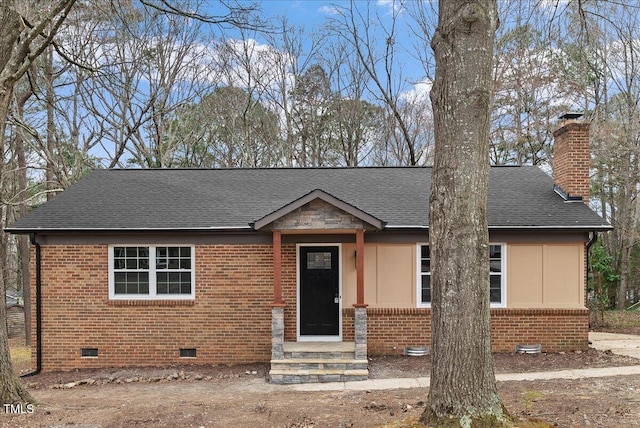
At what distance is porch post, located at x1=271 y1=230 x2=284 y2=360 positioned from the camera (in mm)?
9719

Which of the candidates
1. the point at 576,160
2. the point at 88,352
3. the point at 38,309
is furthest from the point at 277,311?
the point at 576,160

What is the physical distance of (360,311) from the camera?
9742mm

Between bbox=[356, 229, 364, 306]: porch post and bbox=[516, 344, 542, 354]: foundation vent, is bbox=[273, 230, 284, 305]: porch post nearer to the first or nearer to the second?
bbox=[356, 229, 364, 306]: porch post

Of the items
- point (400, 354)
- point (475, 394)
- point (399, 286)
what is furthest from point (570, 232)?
point (475, 394)

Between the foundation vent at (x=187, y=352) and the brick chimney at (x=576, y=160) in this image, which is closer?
the foundation vent at (x=187, y=352)

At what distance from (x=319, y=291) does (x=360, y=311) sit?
5.00ft

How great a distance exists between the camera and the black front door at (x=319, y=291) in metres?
10.9

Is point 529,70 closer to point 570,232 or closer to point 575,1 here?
point 570,232

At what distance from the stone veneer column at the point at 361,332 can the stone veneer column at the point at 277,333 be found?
1.50m

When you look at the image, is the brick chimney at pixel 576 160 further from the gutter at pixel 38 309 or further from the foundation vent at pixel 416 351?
the gutter at pixel 38 309

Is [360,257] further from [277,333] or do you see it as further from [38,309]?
[38,309]

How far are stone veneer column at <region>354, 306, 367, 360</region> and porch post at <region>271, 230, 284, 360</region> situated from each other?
Result: 4.94ft

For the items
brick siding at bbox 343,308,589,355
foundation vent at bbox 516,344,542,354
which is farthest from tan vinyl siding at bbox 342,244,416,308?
foundation vent at bbox 516,344,542,354

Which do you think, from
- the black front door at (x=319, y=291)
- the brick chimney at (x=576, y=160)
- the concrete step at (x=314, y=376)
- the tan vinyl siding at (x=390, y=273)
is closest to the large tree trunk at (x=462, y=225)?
the concrete step at (x=314, y=376)
